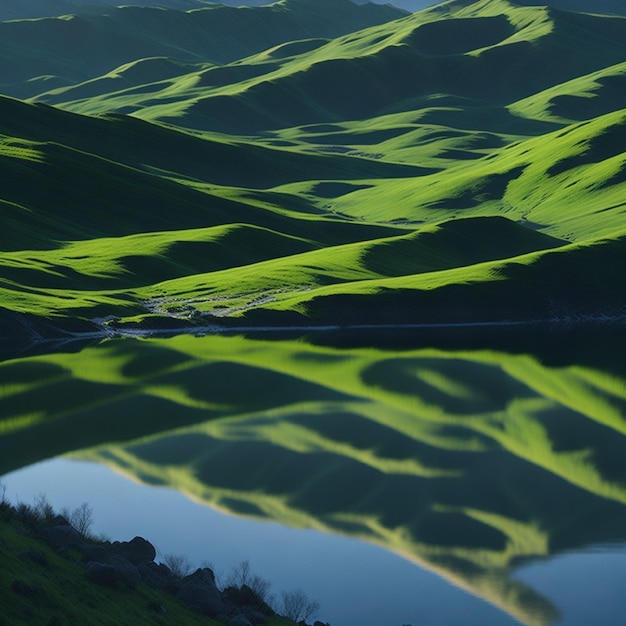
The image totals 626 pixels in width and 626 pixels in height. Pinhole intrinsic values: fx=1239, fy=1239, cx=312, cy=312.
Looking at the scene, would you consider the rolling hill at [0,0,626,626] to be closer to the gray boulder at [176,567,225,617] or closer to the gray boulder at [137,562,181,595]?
the gray boulder at [176,567,225,617]

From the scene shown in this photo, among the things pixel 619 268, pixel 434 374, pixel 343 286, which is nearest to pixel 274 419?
pixel 434 374

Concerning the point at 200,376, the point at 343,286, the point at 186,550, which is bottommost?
the point at 186,550

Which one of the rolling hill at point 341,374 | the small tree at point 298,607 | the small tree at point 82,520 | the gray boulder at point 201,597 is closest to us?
the gray boulder at point 201,597

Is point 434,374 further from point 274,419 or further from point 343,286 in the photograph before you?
point 343,286

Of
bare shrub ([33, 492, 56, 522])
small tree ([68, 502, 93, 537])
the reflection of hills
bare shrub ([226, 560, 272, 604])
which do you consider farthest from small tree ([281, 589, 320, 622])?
bare shrub ([33, 492, 56, 522])

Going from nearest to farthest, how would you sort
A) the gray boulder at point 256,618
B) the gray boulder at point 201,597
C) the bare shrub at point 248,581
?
the gray boulder at point 201,597
the gray boulder at point 256,618
the bare shrub at point 248,581

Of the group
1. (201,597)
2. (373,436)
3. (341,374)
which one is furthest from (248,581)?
(341,374)

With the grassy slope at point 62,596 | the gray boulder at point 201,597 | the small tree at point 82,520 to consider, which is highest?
the small tree at point 82,520

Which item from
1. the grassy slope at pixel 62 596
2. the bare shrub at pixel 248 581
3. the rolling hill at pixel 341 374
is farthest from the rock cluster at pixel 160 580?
the rolling hill at pixel 341 374

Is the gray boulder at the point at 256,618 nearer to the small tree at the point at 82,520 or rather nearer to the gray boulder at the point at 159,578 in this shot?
the gray boulder at the point at 159,578
